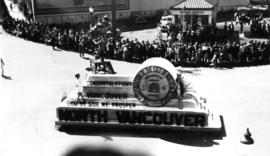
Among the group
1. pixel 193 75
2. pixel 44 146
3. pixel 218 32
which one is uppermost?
pixel 218 32

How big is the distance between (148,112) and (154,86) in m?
1.09

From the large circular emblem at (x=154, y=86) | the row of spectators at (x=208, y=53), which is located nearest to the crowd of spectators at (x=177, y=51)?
the row of spectators at (x=208, y=53)

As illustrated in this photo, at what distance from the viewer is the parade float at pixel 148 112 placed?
15.5 meters

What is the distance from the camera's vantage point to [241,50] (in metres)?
25.7

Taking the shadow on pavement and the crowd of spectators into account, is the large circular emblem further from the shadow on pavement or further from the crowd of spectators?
the crowd of spectators

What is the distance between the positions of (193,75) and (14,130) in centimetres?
1170

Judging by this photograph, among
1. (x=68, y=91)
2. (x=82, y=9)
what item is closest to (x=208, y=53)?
(x=68, y=91)

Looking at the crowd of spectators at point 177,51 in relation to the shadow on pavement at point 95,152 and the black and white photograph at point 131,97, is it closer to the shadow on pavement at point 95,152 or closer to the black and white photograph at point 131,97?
the black and white photograph at point 131,97

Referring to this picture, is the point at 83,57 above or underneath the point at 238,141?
above

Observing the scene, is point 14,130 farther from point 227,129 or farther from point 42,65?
point 42,65

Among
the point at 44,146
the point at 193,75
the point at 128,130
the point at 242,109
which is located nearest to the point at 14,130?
the point at 44,146

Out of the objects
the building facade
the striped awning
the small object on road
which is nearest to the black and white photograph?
the small object on road

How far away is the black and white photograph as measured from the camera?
1481 cm

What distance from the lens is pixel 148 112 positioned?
1566 centimetres
